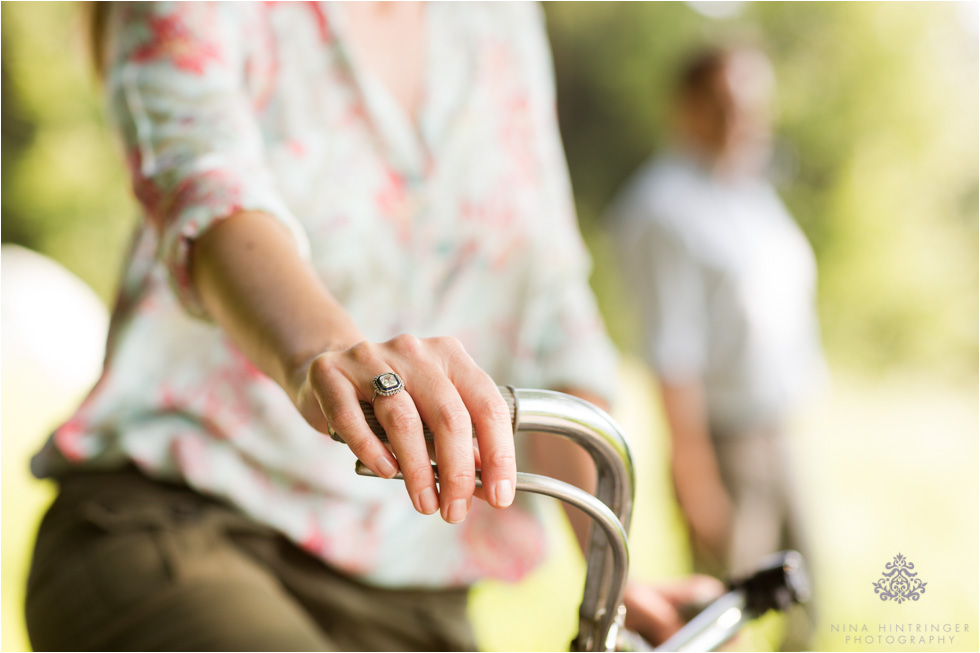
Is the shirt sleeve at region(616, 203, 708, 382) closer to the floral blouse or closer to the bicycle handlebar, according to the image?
the floral blouse

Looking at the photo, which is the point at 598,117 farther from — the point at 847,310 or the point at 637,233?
the point at 637,233

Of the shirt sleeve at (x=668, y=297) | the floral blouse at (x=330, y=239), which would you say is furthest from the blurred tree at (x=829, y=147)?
the floral blouse at (x=330, y=239)

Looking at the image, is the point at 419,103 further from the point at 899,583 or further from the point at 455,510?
the point at 899,583

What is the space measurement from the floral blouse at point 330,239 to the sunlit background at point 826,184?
3587 mm

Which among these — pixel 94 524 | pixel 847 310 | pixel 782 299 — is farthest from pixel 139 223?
pixel 847 310

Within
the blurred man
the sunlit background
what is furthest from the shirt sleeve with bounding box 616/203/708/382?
the sunlit background

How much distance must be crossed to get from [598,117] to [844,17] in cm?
245

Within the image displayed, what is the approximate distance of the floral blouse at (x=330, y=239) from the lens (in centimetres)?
71

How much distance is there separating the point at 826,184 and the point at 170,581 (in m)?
7.94

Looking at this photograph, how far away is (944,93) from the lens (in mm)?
6645

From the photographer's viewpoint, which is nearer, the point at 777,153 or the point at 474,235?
the point at 474,235

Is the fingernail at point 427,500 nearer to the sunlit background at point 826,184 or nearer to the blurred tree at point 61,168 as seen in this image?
the sunlit background at point 826,184

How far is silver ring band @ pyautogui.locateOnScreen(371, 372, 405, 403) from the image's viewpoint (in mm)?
467

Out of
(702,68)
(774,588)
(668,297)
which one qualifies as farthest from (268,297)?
(702,68)
